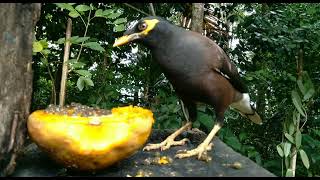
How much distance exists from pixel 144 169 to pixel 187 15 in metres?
3.09

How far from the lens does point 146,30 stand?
255 centimetres

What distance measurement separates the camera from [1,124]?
207 cm

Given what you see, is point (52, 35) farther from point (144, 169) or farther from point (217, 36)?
point (144, 169)

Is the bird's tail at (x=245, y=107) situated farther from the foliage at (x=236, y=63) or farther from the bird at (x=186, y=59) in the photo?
the bird at (x=186, y=59)

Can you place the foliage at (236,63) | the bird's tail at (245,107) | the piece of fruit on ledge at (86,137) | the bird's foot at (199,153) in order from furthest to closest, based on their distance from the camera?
the foliage at (236,63)
the bird's tail at (245,107)
the bird's foot at (199,153)
the piece of fruit on ledge at (86,137)

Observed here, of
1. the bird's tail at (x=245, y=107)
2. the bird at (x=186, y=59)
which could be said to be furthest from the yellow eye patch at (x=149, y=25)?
the bird's tail at (x=245, y=107)

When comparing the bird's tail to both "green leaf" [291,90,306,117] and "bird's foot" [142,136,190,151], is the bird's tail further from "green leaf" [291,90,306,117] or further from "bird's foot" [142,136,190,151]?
"bird's foot" [142,136,190,151]

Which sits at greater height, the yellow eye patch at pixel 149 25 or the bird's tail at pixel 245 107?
the yellow eye patch at pixel 149 25

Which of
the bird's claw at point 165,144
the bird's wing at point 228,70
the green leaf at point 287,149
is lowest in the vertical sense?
the green leaf at point 287,149

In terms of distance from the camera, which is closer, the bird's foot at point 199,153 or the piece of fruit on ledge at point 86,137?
the piece of fruit on ledge at point 86,137

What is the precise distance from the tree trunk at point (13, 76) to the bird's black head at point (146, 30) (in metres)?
0.55

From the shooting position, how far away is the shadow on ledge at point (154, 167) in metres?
2.17

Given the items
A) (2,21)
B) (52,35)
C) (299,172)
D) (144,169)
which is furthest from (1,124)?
(299,172)

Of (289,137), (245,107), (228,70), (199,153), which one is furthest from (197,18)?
(199,153)
